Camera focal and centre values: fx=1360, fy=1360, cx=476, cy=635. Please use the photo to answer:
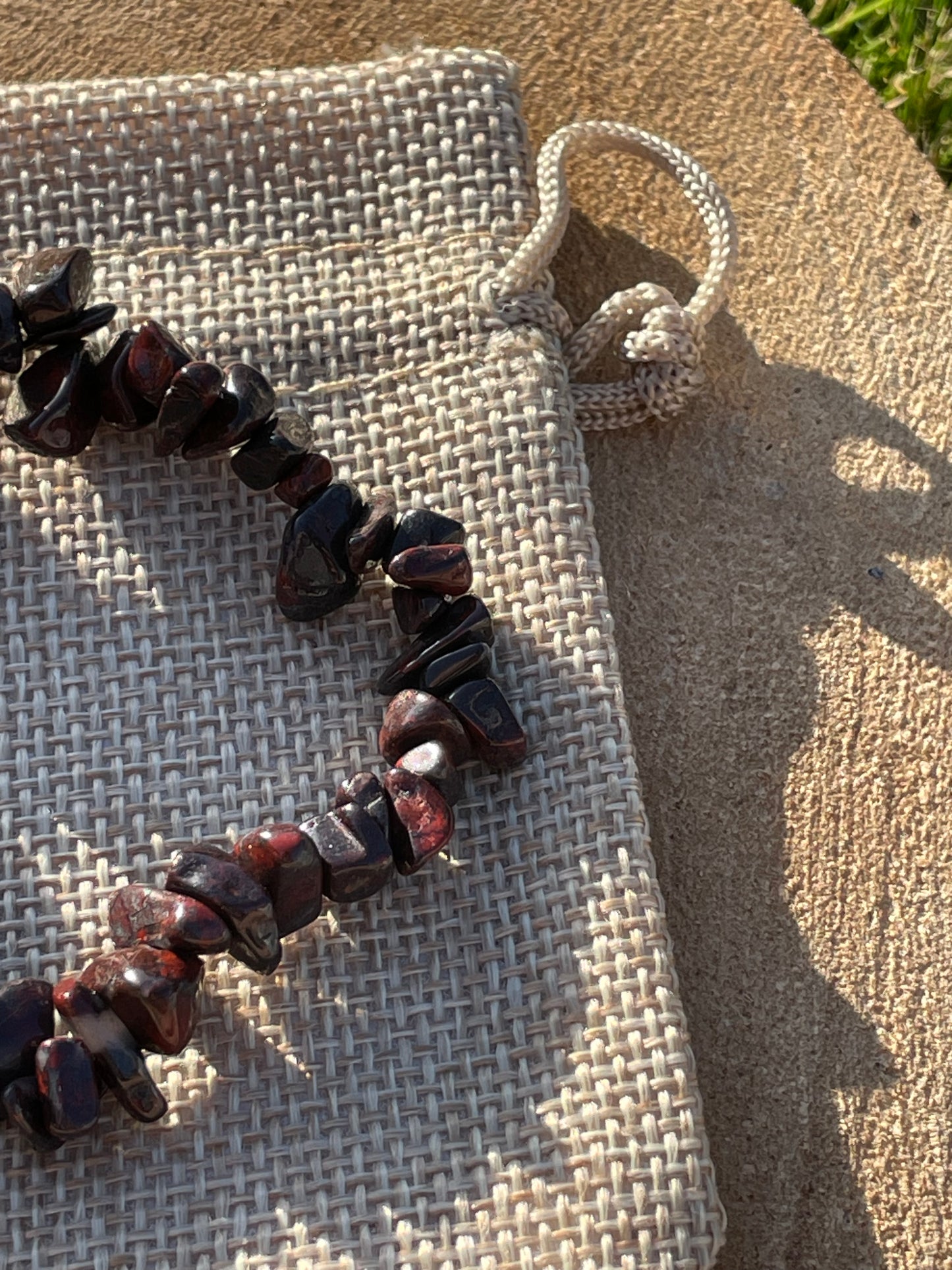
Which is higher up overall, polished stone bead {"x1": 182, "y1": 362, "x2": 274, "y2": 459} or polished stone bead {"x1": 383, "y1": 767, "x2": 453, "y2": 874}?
polished stone bead {"x1": 182, "y1": 362, "x2": 274, "y2": 459}

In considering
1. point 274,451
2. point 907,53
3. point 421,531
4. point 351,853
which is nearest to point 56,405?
point 274,451

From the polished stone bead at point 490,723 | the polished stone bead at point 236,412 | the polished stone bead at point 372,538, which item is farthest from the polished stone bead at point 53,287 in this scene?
the polished stone bead at point 490,723

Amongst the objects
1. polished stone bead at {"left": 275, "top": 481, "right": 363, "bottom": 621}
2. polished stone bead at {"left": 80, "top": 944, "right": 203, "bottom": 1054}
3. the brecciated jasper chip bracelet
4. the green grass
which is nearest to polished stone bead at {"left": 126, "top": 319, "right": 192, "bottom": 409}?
the brecciated jasper chip bracelet

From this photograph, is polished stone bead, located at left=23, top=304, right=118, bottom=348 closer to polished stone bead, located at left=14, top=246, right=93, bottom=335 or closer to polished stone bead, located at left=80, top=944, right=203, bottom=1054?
polished stone bead, located at left=14, top=246, right=93, bottom=335

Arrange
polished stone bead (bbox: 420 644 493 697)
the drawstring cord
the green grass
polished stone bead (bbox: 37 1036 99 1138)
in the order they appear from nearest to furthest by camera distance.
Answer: polished stone bead (bbox: 37 1036 99 1138)
polished stone bead (bbox: 420 644 493 697)
the drawstring cord
the green grass

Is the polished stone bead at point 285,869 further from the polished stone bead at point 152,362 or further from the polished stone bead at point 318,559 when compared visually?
the polished stone bead at point 152,362

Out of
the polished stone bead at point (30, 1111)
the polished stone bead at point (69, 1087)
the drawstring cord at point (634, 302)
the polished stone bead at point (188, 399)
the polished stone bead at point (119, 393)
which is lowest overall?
the polished stone bead at point (30, 1111)
